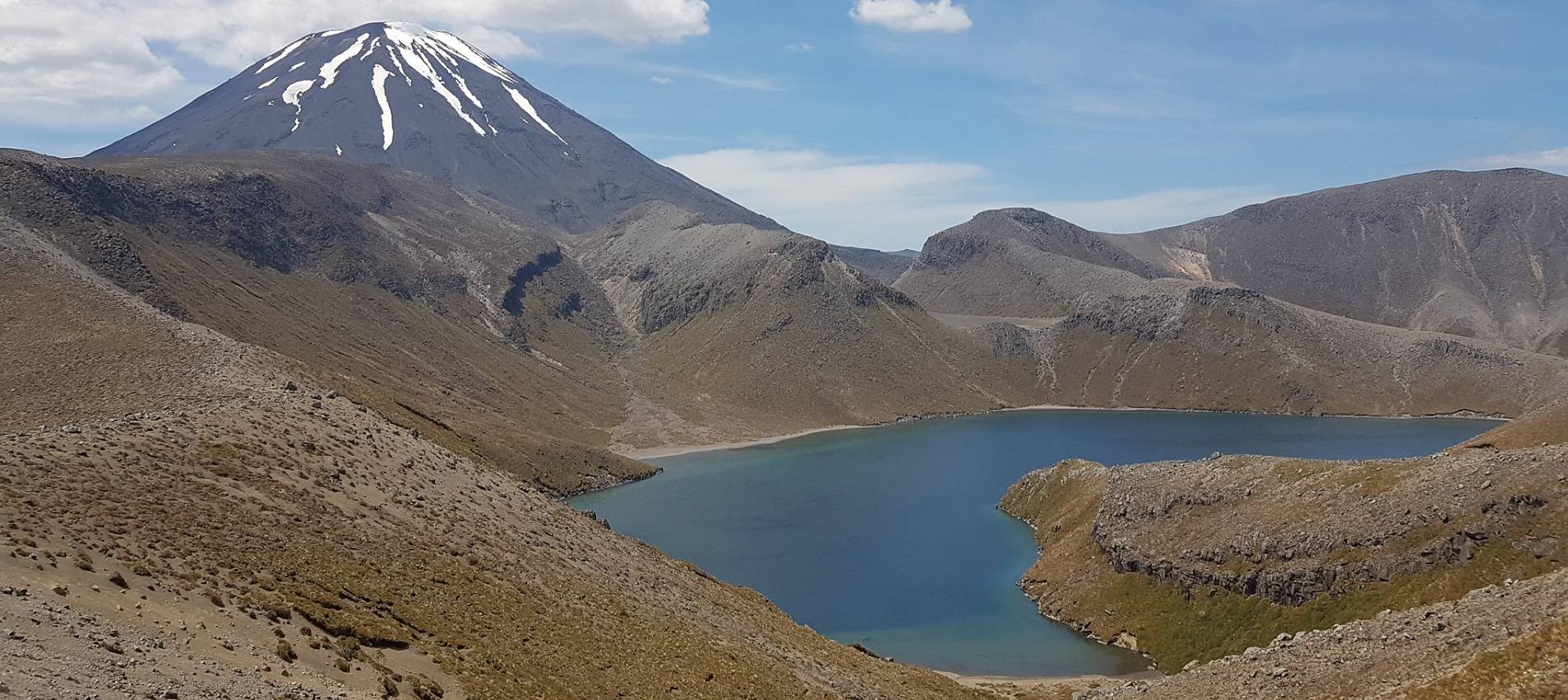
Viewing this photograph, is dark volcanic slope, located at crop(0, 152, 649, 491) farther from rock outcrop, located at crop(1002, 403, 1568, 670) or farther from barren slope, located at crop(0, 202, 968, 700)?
rock outcrop, located at crop(1002, 403, 1568, 670)

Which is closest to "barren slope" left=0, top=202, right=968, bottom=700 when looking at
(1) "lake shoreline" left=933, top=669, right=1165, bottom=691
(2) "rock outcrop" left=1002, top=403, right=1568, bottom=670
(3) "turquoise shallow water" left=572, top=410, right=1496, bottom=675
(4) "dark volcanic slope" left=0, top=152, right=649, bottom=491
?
(1) "lake shoreline" left=933, top=669, right=1165, bottom=691

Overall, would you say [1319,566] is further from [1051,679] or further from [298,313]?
[298,313]

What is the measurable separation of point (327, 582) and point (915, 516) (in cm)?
8709

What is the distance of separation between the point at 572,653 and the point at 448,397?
404ft

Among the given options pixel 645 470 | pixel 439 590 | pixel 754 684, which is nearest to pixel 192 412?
pixel 439 590

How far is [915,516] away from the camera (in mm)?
113500

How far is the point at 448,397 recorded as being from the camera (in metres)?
150

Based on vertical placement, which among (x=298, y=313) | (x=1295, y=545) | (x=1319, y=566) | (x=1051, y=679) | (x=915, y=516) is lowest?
(x=915, y=516)

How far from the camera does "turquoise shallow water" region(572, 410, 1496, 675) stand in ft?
235

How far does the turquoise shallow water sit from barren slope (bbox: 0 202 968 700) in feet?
60.9

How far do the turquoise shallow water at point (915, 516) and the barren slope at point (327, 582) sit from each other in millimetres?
18550

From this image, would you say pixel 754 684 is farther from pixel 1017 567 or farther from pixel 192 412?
pixel 1017 567

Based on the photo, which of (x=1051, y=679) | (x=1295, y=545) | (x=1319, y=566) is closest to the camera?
(x=1319, y=566)

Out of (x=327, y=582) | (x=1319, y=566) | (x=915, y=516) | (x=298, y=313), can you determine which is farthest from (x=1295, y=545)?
(x=298, y=313)
